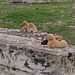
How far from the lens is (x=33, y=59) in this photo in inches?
195

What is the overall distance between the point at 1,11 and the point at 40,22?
400 centimetres

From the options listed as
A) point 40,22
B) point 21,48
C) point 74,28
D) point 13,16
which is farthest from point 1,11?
point 21,48

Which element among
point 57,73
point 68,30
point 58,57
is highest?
point 58,57

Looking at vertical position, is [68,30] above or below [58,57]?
below

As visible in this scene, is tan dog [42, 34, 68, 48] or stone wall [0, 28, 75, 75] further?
tan dog [42, 34, 68, 48]

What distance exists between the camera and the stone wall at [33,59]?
4.74m

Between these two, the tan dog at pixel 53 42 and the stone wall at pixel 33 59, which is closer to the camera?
the stone wall at pixel 33 59

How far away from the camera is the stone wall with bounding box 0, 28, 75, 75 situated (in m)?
4.74

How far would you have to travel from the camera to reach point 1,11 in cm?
1591

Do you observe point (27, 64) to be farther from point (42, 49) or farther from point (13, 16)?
point (13, 16)

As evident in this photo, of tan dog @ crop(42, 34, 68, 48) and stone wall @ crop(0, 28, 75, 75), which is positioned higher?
tan dog @ crop(42, 34, 68, 48)

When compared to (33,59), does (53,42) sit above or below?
above

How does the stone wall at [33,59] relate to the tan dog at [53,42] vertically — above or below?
below

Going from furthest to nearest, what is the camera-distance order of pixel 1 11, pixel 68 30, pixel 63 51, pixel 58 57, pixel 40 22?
pixel 1 11
pixel 40 22
pixel 68 30
pixel 63 51
pixel 58 57
